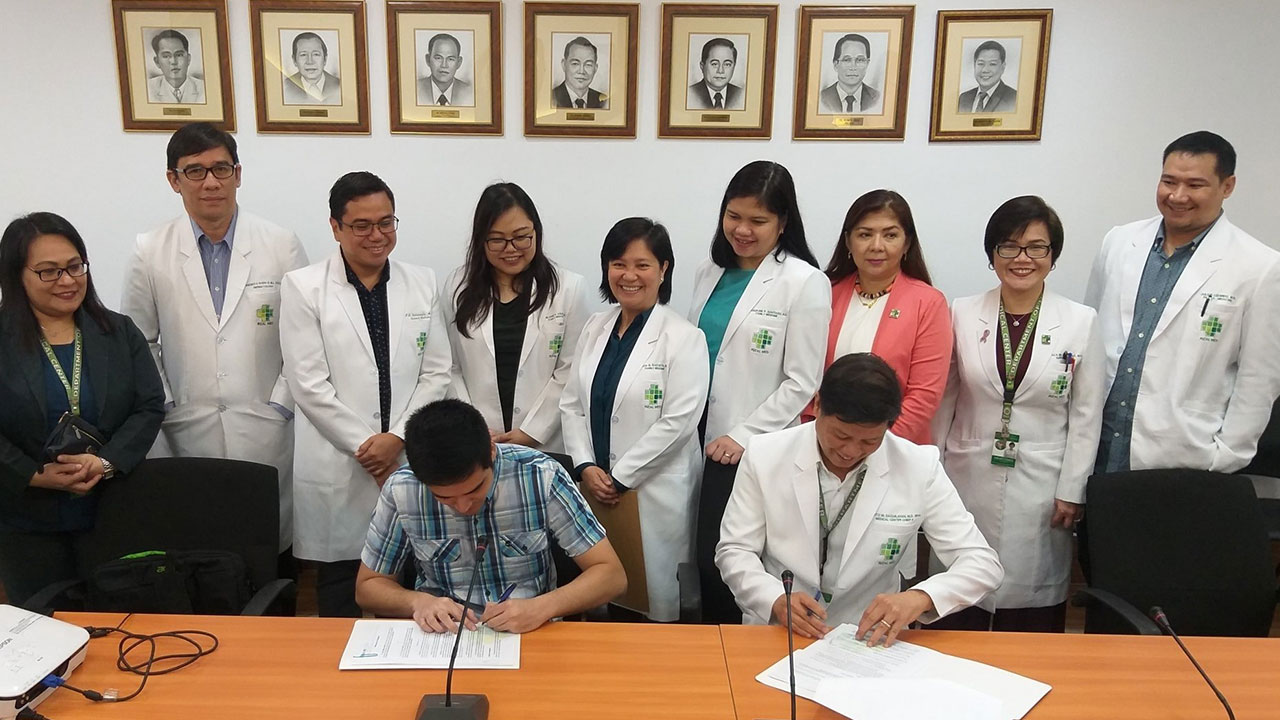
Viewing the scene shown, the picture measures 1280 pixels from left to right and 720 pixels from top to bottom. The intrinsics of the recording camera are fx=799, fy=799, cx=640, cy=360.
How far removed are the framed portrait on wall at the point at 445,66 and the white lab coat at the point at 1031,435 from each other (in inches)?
71.2

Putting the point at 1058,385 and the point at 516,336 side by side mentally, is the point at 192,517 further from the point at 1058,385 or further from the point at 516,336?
the point at 1058,385

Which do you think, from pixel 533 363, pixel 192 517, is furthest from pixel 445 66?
pixel 192 517

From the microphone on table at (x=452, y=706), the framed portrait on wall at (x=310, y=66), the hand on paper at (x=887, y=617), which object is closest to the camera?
the microphone on table at (x=452, y=706)

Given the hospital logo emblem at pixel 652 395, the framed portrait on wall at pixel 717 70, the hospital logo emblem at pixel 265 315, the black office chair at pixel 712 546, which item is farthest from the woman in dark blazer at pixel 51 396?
the framed portrait on wall at pixel 717 70

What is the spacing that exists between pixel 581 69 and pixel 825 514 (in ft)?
6.24

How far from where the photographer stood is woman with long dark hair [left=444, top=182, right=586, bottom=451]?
7.95 feet

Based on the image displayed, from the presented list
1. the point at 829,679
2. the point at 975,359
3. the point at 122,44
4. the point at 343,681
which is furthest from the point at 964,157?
the point at 122,44

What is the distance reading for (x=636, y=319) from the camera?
2287 mm

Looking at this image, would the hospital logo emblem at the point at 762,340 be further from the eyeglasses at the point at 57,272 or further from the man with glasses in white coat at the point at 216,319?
the eyeglasses at the point at 57,272

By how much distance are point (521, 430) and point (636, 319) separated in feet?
1.64

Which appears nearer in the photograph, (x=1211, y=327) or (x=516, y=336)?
(x=1211, y=327)

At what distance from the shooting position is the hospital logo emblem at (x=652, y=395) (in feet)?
7.31

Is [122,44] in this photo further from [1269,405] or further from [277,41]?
[1269,405]

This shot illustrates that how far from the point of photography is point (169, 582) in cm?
183
